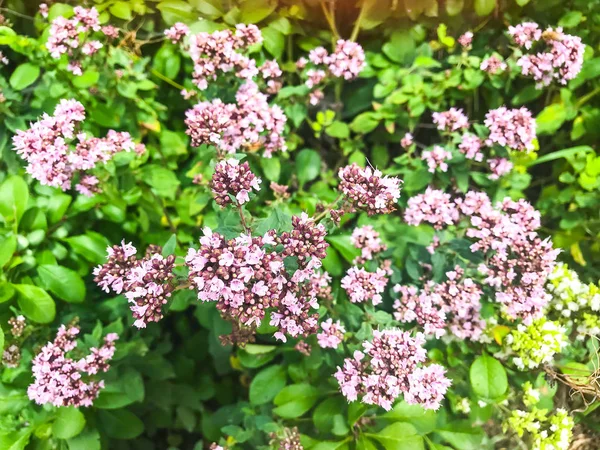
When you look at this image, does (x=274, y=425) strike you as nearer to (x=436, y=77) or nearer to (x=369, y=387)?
(x=369, y=387)

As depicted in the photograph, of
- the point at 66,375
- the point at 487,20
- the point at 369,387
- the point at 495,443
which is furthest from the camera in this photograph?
the point at 487,20

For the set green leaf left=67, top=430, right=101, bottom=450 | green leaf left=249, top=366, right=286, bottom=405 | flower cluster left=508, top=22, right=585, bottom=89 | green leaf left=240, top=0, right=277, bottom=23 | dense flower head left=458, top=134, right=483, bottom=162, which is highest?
flower cluster left=508, top=22, right=585, bottom=89

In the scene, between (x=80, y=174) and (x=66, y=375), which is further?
(x=80, y=174)

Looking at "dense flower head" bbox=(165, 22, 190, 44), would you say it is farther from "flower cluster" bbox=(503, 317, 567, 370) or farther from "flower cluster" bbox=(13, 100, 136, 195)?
"flower cluster" bbox=(503, 317, 567, 370)

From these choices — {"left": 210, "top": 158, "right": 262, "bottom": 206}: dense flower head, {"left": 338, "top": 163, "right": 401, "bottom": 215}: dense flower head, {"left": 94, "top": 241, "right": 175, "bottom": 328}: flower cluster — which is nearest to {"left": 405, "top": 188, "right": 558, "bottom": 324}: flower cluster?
{"left": 338, "top": 163, "right": 401, "bottom": 215}: dense flower head

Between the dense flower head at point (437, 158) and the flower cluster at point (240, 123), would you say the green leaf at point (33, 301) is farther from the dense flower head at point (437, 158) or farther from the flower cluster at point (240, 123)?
the dense flower head at point (437, 158)

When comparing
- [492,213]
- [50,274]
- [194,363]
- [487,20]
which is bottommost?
[194,363]

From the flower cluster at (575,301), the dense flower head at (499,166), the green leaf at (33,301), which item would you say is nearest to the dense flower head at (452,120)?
the dense flower head at (499,166)

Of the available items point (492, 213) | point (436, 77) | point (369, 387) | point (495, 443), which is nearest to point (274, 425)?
point (369, 387)
